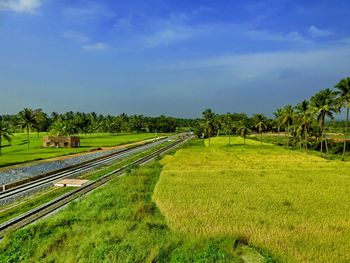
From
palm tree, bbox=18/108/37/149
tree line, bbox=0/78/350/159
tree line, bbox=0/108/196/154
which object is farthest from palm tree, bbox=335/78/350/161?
A: tree line, bbox=0/108/196/154

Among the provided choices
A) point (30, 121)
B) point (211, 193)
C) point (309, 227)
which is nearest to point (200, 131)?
point (30, 121)

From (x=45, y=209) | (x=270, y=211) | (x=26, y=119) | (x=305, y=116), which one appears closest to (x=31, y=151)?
(x=26, y=119)

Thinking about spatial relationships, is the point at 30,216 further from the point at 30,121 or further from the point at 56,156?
the point at 30,121

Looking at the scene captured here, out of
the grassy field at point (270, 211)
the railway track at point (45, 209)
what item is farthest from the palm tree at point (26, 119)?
the grassy field at point (270, 211)

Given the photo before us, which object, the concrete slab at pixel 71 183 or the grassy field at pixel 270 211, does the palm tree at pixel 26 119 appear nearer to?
the concrete slab at pixel 71 183

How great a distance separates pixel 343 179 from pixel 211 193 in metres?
14.1

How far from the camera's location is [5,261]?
43.6 ft

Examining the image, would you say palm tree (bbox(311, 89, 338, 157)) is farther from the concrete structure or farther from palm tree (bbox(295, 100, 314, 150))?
the concrete structure

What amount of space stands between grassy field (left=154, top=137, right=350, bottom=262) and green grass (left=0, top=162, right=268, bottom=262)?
883mm

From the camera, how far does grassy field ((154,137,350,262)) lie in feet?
42.3

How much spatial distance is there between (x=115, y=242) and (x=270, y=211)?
8.53 meters

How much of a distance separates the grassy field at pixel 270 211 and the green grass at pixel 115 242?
883 mm

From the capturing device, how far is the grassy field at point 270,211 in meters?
12.9

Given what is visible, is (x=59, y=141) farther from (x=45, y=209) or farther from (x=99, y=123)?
(x=99, y=123)
